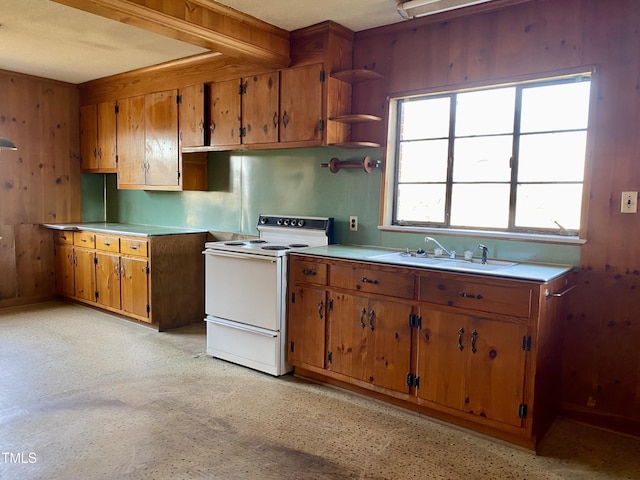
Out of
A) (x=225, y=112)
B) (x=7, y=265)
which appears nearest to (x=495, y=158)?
(x=225, y=112)

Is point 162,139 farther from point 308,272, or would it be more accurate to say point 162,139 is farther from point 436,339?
point 436,339

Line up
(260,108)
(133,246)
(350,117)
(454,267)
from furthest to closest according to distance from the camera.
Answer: (133,246), (260,108), (350,117), (454,267)

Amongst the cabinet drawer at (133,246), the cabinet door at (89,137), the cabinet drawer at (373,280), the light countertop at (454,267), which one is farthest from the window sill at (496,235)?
the cabinet door at (89,137)

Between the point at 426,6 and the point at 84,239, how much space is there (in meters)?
3.93

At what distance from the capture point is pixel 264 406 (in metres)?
2.82

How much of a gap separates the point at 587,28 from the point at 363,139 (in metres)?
1.50

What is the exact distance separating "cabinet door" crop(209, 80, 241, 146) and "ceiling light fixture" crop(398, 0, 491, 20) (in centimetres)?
155

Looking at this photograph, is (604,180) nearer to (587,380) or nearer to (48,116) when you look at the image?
(587,380)

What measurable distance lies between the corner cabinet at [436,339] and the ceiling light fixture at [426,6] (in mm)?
1492

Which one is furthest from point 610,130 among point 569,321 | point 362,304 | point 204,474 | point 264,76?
point 204,474

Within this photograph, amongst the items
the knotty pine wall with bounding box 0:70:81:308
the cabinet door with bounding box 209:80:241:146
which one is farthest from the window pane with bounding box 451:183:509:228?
the knotty pine wall with bounding box 0:70:81:308

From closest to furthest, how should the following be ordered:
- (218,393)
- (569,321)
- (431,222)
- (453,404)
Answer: (453,404)
(569,321)
(218,393)
(431,222)

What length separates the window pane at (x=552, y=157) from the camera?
275cm

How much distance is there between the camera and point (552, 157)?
111 inches
